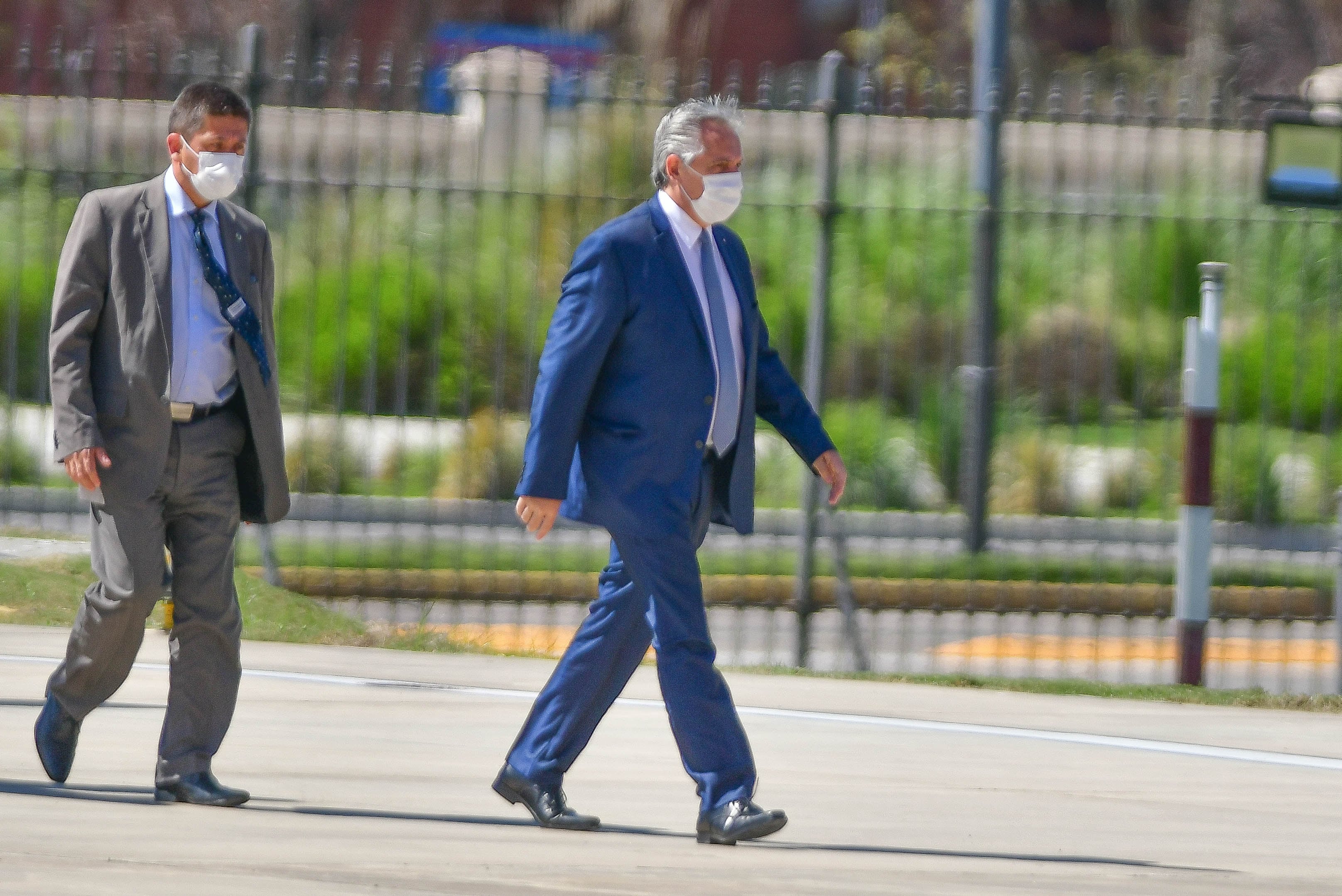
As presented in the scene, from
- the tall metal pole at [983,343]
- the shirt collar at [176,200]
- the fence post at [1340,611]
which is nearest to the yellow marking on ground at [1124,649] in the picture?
the tall metal pole at [983,343]

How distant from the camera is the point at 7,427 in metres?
9.19

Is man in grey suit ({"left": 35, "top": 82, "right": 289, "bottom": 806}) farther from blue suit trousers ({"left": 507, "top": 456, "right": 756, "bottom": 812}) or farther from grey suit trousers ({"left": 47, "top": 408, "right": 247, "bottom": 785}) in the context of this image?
blue suit trousers ({"left": 507, "top": 456, "right": 756, "bottom": 812})

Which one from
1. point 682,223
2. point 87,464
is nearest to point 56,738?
point 87,464

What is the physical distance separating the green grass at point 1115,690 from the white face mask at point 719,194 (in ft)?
10.4

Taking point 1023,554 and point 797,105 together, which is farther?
point 1023,554

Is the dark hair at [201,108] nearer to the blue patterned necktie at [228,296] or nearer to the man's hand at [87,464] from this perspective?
the blue patterned necktie at [228,296]

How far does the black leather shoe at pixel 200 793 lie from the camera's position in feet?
Answer: 16.1

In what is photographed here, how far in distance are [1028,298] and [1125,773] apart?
30.7ft

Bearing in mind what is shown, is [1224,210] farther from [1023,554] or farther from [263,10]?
[263,10]

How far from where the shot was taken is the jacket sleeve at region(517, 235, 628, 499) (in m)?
4.70

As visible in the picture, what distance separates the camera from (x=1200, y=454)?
7.51 m

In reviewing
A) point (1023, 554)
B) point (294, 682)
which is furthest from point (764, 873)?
point (1023, 554)

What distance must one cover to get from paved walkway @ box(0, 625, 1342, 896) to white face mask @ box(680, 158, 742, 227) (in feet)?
4.66

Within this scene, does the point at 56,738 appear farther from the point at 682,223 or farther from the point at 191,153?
the point at 682,223
